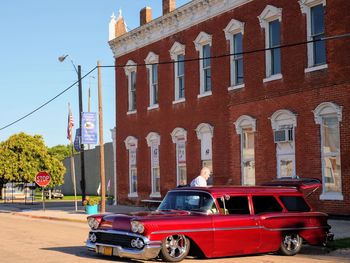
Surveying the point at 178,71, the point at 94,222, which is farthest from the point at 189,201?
the point at 178,71

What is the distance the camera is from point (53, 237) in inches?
706

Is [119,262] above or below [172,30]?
below

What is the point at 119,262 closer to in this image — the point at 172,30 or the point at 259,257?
the point at 259,257

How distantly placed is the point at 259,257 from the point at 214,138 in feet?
50.7

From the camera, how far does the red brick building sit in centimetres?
2184

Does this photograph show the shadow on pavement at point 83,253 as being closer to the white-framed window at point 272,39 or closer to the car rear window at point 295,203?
the car rear window at point 295,203

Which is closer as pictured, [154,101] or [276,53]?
[276,53]

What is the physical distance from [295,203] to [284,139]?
1017cm

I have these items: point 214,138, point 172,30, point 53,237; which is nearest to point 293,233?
point 53,237

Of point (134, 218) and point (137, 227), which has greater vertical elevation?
point (134, 218)

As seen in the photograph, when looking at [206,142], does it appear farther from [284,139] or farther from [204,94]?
[284,139]

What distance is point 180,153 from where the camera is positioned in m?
30.9

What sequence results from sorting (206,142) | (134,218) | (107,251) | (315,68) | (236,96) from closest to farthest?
1. (134,218)
2. (107,251)
3. (315,68)
4. (236,96)
5. (206,142)

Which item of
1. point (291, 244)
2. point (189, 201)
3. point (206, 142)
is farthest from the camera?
point (206, 142)
